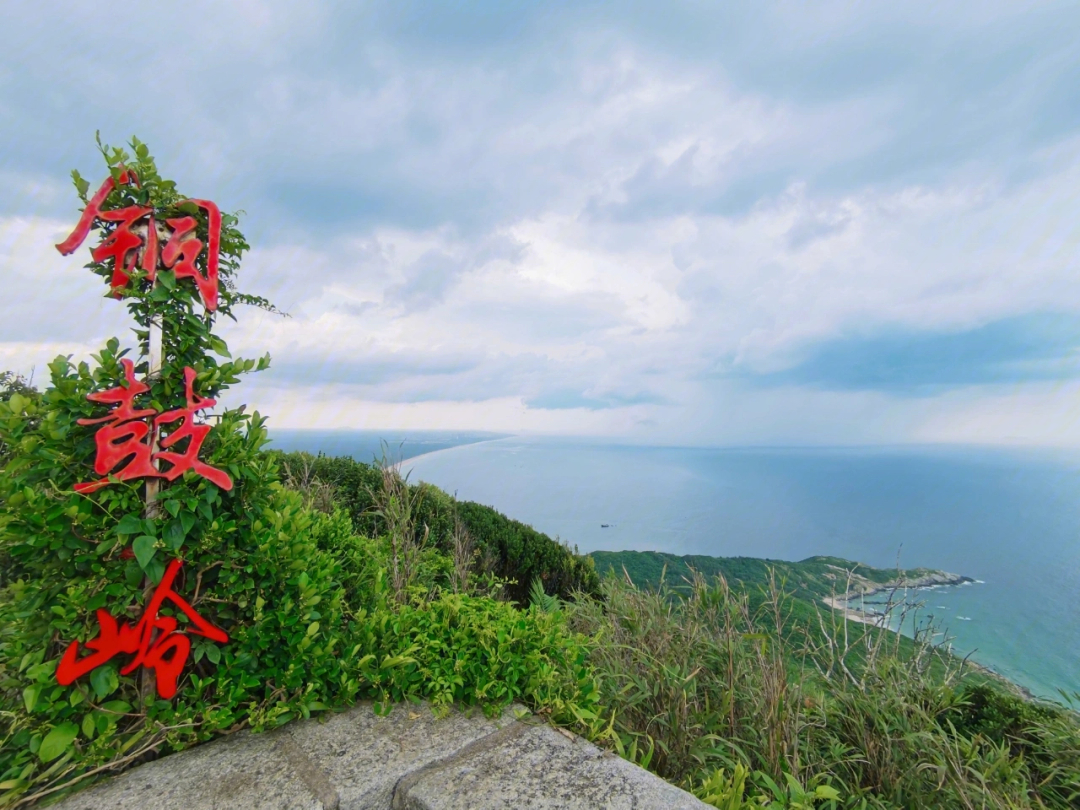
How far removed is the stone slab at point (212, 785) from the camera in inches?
52.4

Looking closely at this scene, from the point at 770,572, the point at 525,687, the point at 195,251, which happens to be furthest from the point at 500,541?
the point at 195,251

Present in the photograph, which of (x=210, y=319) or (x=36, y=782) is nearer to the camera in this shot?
(x=36, y=782)

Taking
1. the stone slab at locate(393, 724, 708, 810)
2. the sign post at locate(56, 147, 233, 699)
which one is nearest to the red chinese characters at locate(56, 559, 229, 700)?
the sign post at locate(56, 147, 233, 699)

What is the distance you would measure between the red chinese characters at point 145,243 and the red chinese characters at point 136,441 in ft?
1.03

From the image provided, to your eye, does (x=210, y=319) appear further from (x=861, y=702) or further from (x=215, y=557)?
(x=861, y=702)

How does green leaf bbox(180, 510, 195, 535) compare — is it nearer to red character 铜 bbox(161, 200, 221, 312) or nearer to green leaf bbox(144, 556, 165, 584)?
green leaf bbox(144, 556, 165, 584)

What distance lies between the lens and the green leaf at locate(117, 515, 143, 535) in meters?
1.54

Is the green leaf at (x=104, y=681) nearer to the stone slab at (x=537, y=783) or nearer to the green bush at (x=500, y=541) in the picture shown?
the stone slab at (x=537, y=783)

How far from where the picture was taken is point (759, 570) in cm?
660

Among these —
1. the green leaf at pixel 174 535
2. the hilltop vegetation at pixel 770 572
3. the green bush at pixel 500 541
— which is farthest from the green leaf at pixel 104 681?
the green bush at pixel 500 541

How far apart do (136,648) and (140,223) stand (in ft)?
4.54

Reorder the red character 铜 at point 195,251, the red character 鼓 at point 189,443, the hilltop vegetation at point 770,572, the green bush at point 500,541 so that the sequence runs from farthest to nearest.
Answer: the green bush at point 500,541 < the hilltop vegetation at point 770,572 < the red character 铜 at point 195,251 < the red character 鼓 at point 189,443

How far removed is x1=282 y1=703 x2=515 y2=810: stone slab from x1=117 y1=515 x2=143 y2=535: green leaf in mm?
781

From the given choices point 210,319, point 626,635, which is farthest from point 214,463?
point 626,635
